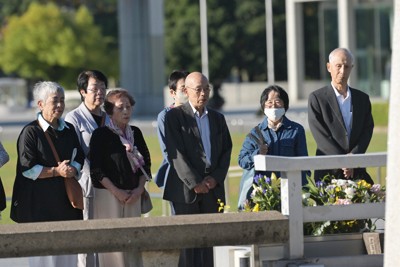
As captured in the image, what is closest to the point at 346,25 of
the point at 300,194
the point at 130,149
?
the point at 130,149

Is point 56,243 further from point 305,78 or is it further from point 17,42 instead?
point 17,42

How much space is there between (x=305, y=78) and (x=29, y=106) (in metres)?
20.0

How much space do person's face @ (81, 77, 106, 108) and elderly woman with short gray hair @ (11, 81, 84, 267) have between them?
710 mm

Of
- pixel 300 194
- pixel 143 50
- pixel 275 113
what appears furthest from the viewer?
pixel 143 50

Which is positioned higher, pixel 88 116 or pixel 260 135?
pixel 88 116

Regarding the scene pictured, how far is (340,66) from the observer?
409 inches

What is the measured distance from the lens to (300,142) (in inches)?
407

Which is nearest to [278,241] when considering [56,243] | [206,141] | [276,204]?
[276,204]

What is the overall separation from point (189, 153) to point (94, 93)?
1056mm

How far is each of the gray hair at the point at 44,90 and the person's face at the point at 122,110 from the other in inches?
21.3

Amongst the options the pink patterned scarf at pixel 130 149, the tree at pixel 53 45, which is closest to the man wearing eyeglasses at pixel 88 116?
the pink patterned scarf at pixel 130 149

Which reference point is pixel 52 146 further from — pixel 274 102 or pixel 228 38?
pixel 228 38

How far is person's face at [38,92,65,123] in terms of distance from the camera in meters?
9.48

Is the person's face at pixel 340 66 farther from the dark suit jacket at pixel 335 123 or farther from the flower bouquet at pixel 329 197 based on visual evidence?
the flower bouquet at pixel 329 197
